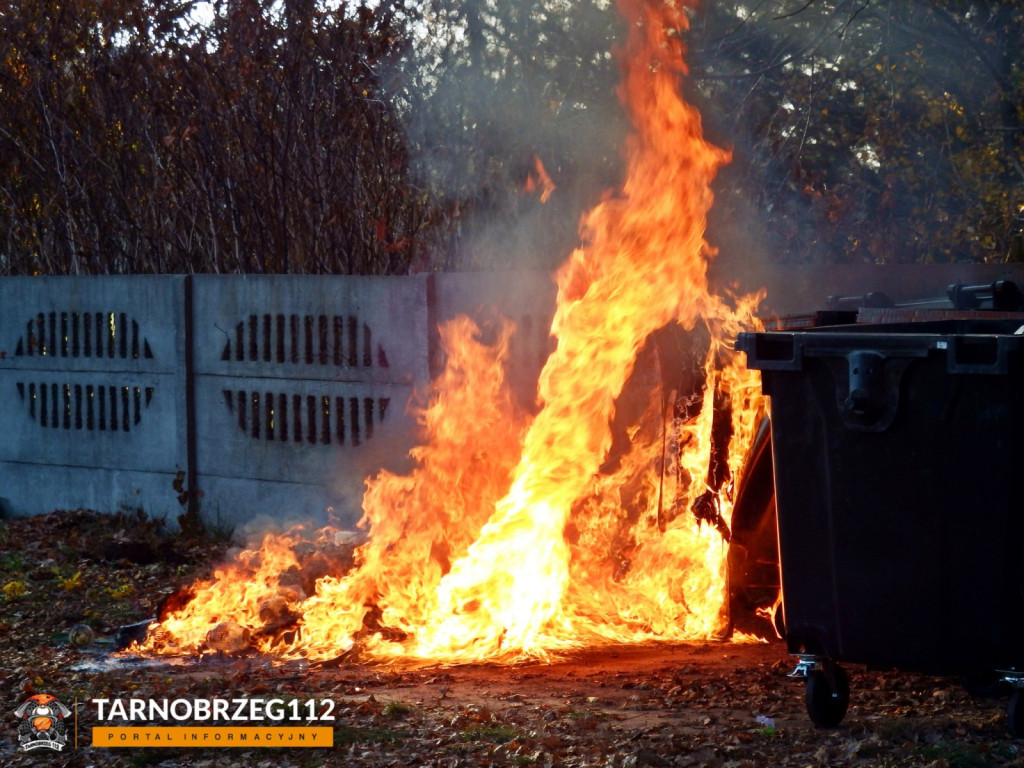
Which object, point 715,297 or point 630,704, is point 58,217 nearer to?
point 715,297

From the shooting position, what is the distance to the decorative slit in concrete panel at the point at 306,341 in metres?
8.87

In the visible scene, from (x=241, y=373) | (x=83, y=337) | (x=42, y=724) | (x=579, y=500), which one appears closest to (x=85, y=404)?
(x=83, y=337)

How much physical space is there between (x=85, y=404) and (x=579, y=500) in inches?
203

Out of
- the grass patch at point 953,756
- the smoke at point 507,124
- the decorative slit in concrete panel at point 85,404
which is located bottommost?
the grass patch at point 953,756

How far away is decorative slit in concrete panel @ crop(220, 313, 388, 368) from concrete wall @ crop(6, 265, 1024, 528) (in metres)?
0.01

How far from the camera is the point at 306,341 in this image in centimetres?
922

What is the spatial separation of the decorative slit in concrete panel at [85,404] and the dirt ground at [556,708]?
3211 mm

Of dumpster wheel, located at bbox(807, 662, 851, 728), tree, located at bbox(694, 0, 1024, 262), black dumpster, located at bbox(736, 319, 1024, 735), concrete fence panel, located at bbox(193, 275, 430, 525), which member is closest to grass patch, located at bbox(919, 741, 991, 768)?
black dumpster, located at bbox(736, 319, 1024, 735)

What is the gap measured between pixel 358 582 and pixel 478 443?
1.42 metres

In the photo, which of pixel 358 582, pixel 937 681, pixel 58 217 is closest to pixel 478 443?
pixel 358 582

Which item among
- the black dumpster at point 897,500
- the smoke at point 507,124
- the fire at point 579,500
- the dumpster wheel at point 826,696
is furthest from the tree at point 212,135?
the dumpster wheel at point 826,696

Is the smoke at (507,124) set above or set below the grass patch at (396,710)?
above

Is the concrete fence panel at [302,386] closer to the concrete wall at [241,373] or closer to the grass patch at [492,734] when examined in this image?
the concrete wall at [241,373]

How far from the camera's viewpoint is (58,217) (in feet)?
41.8
